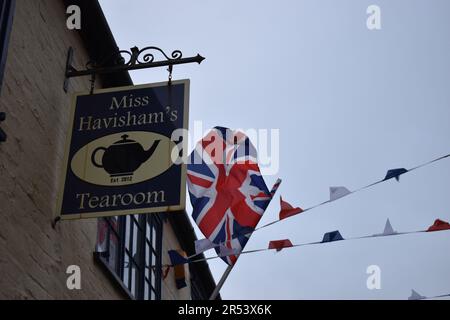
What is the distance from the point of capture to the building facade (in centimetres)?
702

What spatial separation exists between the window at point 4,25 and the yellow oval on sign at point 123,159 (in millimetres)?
1236

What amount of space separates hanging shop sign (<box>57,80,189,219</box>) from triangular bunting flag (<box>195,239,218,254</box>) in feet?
5.05

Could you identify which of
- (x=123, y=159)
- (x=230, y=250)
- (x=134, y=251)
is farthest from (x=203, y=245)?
(x=134, y=251)

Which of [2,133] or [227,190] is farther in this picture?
[227,190]

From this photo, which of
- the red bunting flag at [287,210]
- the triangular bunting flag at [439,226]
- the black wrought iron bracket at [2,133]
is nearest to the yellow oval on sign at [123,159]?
the black wrought iron bracket at [2,133]

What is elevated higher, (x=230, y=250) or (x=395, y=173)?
(x=395, y=173)

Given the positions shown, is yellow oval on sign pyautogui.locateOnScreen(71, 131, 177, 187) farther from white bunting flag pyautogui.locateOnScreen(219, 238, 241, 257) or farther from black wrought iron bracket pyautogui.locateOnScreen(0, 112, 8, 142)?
white bunting flag pyautogui.locateOnScreen(219, 238, 241, 257)

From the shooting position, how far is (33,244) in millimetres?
7270

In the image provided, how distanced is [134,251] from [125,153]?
3.78 m

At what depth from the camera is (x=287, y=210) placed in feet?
26.8

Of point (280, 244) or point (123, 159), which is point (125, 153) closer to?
point (123, 159)

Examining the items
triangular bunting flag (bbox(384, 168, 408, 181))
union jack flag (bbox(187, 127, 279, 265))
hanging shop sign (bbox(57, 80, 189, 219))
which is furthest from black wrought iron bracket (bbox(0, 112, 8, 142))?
triangular bunting flag (bbox(384, 168, 408, 181))

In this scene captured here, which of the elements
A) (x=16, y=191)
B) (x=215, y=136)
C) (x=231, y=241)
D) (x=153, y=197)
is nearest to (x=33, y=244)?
(x=16, y=191)
